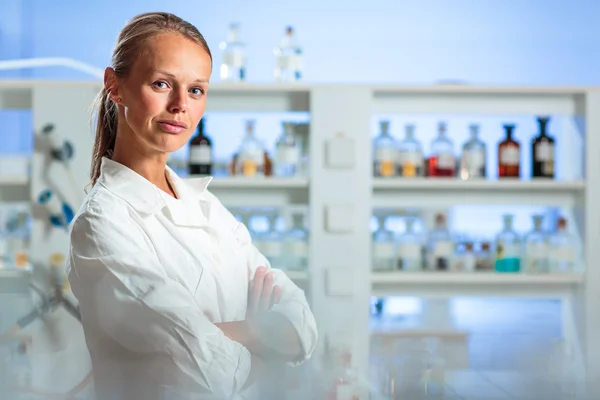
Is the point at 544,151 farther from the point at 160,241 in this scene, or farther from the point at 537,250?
the point at 160,241

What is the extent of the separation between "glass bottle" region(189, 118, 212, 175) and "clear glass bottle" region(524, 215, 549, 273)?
1270 millimetres

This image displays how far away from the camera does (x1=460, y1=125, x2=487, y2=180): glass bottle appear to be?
2746mm

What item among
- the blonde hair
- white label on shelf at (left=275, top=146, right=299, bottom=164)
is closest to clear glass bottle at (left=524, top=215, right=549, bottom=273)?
white label on shelf at (left=275, top=146, right=299, bottom=164)

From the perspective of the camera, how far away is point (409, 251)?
107 inches

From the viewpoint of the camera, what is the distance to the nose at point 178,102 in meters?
0.59

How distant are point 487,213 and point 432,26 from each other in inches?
40.1

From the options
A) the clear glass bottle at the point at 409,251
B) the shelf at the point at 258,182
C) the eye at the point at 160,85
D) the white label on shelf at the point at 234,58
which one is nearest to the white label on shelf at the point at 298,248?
the shelf at the point at 258,182

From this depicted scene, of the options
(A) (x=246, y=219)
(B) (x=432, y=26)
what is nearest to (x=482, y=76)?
(B) (x=432, y=26)

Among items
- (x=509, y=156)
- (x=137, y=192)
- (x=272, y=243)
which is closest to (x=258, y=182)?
(x=272, y=243)

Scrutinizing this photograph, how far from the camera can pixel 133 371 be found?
0.22 m

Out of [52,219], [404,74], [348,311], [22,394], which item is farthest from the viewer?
[404,74]

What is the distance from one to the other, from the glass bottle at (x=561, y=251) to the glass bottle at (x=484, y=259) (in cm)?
23

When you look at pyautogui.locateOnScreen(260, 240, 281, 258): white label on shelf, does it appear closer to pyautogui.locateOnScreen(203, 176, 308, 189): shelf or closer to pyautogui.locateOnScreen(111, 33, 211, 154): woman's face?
pyautogui.locateOnScreen(203, 176, 308, 189): shelf

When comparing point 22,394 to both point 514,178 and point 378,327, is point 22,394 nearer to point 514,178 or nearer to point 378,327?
point 378,327
